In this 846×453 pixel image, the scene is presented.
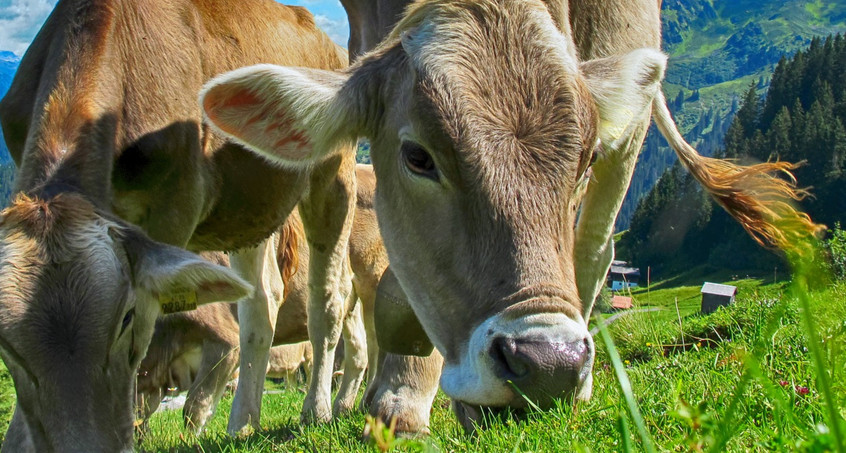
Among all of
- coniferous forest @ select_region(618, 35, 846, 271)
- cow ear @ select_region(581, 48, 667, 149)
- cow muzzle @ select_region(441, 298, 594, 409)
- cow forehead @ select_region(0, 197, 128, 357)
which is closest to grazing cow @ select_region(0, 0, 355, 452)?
cow forehead @ select_region(0, 197, 128, 357)

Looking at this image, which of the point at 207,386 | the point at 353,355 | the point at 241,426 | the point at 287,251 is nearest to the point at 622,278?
the point at 353,355

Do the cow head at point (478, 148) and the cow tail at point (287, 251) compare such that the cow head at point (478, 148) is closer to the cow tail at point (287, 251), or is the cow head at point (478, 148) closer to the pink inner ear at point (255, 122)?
the pink inner ear at point (255, 122)

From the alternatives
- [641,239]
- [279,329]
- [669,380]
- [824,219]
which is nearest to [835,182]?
[824,219]

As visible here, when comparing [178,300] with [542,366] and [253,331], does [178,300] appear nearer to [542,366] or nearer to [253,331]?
[542,366]

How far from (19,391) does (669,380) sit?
2846 mm

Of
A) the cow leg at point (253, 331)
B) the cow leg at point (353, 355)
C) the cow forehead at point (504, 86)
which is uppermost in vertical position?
the cow forehead at point (504, 86)

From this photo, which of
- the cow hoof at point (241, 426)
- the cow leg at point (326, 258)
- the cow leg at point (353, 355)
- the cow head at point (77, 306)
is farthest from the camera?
the cow leg at point (353, 355)

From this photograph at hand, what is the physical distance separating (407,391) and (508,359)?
1.76 m

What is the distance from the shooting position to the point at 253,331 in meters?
7.48

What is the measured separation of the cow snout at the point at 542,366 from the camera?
295cm

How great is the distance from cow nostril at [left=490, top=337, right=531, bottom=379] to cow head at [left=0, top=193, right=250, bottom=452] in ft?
4.66

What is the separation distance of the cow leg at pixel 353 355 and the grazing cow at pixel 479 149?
457 centimetres

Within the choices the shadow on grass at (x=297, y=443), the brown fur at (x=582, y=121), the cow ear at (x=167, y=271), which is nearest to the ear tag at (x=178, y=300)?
the cow ear at (x=167, y=271)

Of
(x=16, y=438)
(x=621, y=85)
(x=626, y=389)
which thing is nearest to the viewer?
(x=626, y=389)
